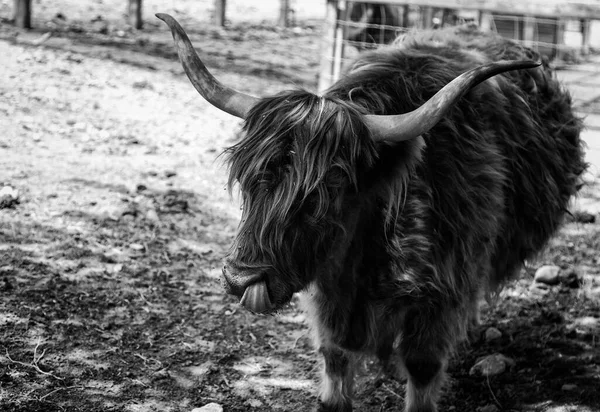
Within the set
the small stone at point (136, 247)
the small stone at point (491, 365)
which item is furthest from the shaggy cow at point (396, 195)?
the small stone at point (136, 247)

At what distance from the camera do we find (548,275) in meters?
5.36

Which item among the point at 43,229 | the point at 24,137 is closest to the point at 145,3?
the point at 24,137

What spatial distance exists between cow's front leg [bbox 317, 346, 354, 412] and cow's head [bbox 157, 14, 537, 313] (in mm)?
937

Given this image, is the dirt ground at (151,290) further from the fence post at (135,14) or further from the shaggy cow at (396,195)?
the fence post at (135,14)

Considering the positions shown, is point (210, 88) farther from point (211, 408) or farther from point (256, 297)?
point (211, 408)

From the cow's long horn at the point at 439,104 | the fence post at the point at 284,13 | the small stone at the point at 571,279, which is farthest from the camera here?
the fence post at the point at 284,13

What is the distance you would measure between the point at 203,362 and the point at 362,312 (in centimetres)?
119

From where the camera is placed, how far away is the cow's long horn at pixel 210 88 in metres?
3.34

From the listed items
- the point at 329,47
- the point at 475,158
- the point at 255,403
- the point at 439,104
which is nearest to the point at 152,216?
the point at 255,403

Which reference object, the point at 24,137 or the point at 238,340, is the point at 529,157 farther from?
the point at 24,137

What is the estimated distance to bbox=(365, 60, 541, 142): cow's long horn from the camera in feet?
9.44

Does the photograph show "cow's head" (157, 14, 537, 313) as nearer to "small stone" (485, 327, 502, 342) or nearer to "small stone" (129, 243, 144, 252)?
"small stone" (485, 327, 502, 342)

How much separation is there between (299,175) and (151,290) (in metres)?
2.20

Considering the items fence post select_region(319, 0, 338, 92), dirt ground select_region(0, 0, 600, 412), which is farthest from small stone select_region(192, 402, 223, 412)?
fence post select_region(319, 0, 338, 92)
